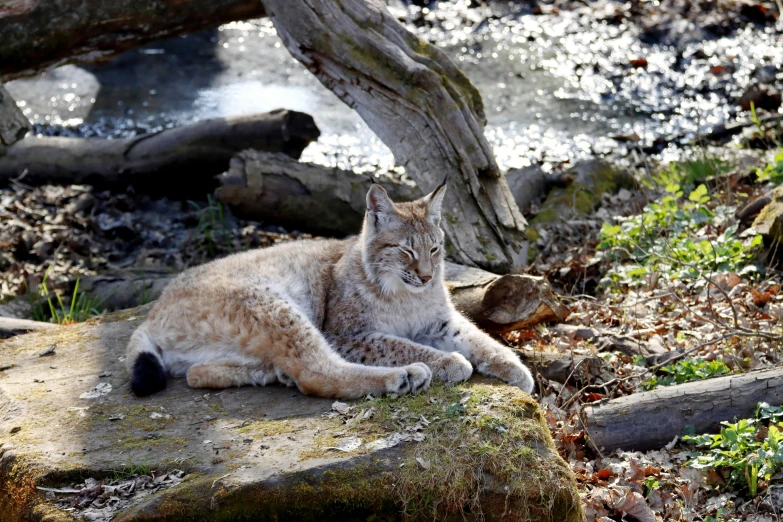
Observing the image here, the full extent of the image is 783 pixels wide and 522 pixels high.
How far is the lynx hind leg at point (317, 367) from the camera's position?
4.39 meters

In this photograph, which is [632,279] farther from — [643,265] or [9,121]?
[9,121]

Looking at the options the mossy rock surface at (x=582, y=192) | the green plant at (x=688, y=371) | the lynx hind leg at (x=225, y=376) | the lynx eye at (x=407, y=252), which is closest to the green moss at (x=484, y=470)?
the lynx hind leg at (x=225, y=376)

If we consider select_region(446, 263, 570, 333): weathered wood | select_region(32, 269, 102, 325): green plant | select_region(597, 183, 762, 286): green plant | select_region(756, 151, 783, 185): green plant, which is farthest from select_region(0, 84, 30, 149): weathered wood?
select_region(756, 151, 783, 185): green plant

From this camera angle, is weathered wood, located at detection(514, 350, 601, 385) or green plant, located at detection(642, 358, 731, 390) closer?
green plant, located at detection(642, 358, 731, 390)

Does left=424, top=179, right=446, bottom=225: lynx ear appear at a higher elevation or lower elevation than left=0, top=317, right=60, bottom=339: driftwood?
higher

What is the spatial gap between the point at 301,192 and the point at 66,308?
2.36 meters

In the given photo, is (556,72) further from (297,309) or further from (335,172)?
(297,309)

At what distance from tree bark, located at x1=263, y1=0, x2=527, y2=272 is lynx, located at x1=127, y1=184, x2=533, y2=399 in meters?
1.44

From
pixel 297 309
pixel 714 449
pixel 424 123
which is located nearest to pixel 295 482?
pixel 297 309

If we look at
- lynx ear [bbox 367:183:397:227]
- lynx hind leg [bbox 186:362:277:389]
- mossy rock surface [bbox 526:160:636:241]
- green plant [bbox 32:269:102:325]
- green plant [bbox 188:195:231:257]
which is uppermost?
lynx ear [bbox 367:183:397:227]

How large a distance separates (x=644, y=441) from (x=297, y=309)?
205 centimetres

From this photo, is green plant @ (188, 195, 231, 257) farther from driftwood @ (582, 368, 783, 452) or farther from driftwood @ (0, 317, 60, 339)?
driftwood @ (582, 368, 783, 452)

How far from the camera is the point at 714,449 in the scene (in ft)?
14.2

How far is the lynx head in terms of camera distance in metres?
4.98
